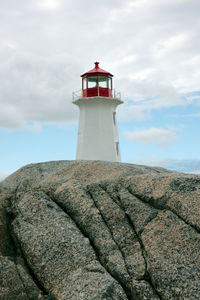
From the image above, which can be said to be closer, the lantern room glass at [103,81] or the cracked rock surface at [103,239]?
the cracked rock surface at [103,239]

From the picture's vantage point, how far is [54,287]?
408 inches

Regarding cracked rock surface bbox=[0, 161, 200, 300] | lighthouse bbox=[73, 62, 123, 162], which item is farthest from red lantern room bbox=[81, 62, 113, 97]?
cracked rock surface bbox=[0, 161, 200, 300]

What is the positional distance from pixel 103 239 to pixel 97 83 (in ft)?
92.1

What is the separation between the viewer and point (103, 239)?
11492mm

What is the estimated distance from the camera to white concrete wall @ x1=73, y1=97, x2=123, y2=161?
36.2m

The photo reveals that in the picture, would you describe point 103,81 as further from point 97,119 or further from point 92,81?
point 97,119

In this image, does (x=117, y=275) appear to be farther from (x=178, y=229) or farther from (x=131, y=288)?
(x=178, y=229)

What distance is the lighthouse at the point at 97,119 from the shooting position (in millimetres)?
36250

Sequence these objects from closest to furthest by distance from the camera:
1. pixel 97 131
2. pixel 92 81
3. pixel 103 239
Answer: pixel 103 239, pixel 97 131, pixel 92 81

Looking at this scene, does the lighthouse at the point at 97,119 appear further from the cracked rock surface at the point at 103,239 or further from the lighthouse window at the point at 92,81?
the cracked rock surface at the point at 103,239

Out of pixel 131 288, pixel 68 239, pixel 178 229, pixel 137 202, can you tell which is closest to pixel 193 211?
pixel 178 229

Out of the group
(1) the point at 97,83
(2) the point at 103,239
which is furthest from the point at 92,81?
(2) the point at 103,239

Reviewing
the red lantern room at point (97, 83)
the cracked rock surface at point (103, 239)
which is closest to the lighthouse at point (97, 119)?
the red lantern room at point (97, 83)

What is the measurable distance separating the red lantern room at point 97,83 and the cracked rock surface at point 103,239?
78.6 feet
